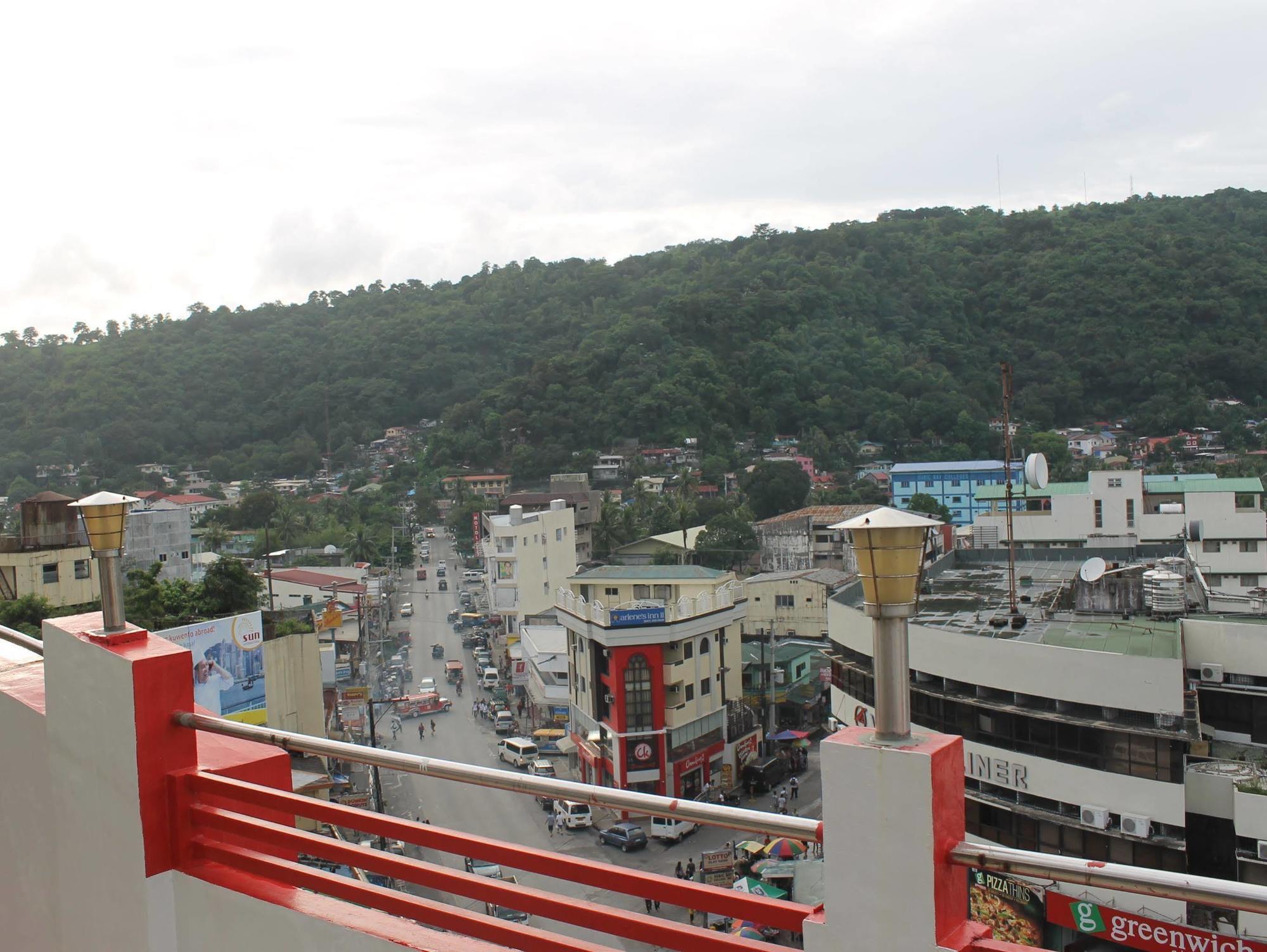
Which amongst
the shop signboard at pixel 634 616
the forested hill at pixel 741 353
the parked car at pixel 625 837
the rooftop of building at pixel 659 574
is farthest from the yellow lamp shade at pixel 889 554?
the forested hill at pixel 741 353

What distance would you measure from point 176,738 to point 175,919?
41 centimetres

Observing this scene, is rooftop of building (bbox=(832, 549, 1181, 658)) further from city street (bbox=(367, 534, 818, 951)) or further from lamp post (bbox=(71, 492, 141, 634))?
lamp post (bbox=(71, 492, 141, 634))

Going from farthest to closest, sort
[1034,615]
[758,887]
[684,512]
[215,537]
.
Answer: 1. [684,512]
2. [215,537]
3. [1034,615]
4. [758,887]

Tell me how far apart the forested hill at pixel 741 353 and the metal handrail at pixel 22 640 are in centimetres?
4889

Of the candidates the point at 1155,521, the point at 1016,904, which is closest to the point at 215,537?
the point at 1155,521

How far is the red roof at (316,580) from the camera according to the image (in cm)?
3101

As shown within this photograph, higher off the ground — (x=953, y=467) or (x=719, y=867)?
(x=953, y=467)

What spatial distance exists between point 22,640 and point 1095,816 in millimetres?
10529

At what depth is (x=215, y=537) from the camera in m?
36.8

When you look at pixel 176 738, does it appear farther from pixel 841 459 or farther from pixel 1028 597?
pixel 841 459

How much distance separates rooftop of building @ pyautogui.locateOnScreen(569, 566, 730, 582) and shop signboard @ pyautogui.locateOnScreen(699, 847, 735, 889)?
835 centimetres

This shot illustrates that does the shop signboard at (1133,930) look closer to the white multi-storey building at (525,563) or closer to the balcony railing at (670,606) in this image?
the balcony railing at (670,606)

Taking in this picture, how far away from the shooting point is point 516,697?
78.8 feet

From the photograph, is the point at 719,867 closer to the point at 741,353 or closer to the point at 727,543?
the point at 727,543
